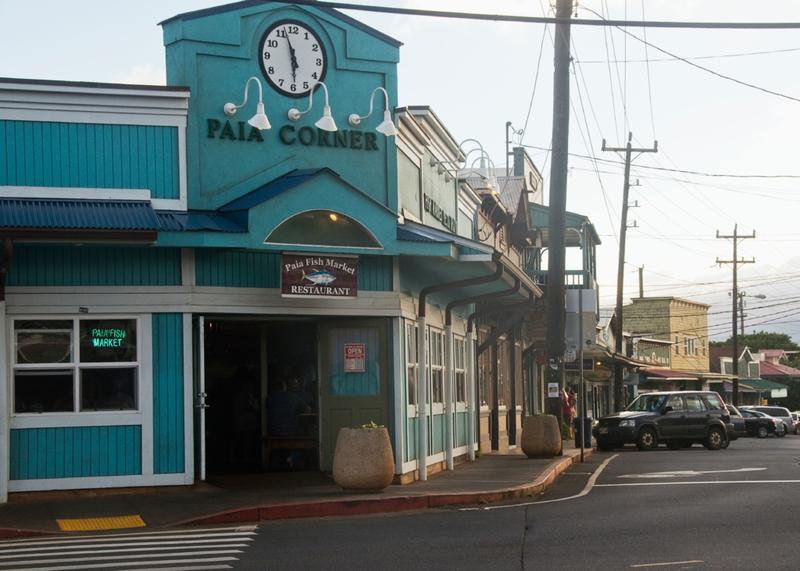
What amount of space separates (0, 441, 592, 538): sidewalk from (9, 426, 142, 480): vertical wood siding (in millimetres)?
268

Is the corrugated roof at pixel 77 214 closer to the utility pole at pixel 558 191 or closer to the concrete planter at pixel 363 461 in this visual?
the concrete planter at pixel 363 461

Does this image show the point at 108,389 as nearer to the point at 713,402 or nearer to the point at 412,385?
the point at 412,385

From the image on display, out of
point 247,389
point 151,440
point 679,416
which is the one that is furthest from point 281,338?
point 679,416

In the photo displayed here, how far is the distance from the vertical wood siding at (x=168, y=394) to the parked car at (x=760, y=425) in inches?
1220

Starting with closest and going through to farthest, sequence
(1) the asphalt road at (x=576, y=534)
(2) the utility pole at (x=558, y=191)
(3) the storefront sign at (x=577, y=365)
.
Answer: (1) the asphalt road at (x=576, y=534) < (2) the utility pole at (x=558, y=191) < (3) the storefront sign at (x=577, y=365)

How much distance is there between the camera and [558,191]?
69.1 feet

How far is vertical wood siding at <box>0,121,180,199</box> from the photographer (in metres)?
13.0

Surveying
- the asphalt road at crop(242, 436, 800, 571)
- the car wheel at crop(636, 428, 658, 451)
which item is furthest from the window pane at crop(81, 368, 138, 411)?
the car wheel at crop(636, 428, 658, 451)

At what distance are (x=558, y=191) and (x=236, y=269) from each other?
9543 millimetres

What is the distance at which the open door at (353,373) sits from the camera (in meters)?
14.7

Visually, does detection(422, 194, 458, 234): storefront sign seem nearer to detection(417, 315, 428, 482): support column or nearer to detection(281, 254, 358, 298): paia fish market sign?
detection(417, 315, 428, 482): support column

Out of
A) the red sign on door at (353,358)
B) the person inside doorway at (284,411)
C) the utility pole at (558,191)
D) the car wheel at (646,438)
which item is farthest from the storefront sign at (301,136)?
the car wheel at (646,438)

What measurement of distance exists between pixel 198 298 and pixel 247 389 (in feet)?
13.8

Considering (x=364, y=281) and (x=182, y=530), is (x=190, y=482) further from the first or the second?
(x=364, y=281)
